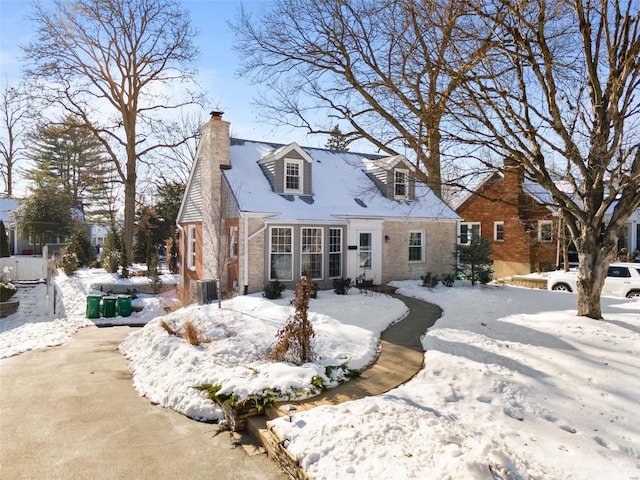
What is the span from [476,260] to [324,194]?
6.66 meters

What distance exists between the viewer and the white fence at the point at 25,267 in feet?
68.4

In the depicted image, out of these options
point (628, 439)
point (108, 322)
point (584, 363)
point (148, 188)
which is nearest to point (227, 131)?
point (108, 322)

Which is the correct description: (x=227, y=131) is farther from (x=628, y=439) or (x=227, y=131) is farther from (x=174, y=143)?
(x=628, y=439)

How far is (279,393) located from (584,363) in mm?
5331

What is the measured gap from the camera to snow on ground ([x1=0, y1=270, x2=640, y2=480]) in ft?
15.0

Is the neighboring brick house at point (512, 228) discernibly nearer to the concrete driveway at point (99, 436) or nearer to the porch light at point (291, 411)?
the porch light at point (291, 411)

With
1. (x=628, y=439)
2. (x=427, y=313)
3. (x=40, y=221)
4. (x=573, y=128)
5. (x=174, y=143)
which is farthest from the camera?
(x=40, y=221)

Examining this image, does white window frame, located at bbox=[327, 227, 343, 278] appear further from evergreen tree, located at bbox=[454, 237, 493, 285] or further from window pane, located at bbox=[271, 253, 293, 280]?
evergreen tree, located at bbox=[454, 237, 493, 285]

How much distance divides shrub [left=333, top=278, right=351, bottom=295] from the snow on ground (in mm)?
1817

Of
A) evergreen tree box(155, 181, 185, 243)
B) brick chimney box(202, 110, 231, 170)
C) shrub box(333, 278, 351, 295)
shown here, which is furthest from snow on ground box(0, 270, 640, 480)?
evergreen tree box(155, 181, 185, 243)

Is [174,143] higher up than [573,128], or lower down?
higher up

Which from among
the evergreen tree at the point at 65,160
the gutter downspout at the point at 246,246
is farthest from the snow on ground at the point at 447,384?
the evergreen tree at the point at 65,160

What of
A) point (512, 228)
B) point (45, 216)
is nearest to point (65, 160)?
point (45, 216)

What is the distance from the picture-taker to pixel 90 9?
78.1 feet
